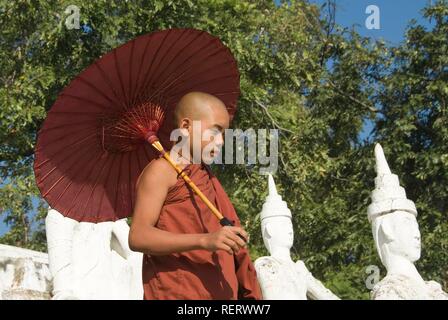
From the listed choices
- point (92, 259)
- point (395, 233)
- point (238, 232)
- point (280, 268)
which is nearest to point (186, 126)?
point (238, 232)

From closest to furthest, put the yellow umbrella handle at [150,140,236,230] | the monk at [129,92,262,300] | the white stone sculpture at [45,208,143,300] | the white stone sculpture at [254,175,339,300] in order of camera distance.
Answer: the monk at [129,92,262,300]
the yellow umbrella handle at [150,140,236,230]
the white stone sculpture at [254,175,339,300]
the white stone sculpture at [45,208,143,300]

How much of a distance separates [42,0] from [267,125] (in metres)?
3.22

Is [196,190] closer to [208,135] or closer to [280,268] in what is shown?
[208,135]

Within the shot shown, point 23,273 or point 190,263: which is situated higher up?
point 23,273

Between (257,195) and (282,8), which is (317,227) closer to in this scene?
(257,195)

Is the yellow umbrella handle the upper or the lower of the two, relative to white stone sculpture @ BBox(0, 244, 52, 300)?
lower

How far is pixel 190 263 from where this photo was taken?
127 inches

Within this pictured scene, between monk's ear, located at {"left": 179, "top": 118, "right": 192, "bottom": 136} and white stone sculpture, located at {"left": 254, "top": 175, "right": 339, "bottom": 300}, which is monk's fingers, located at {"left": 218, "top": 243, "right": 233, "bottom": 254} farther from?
white stone sculpture, located at {"left": 254, "top": 175, "right": 339, "bottom": 300}

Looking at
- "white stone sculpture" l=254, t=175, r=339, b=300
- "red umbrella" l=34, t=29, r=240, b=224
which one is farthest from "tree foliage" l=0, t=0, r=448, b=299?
"red umbrella" l=34, t=29, r=240, b=224

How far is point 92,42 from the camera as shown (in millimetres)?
11172

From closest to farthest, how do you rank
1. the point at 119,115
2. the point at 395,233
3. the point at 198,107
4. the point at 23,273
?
the point at 198,107
the point at 119,115
the point at 395,233
the point at 23,273

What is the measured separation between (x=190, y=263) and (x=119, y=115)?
678 mm

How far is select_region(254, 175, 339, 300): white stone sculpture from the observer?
5.15m

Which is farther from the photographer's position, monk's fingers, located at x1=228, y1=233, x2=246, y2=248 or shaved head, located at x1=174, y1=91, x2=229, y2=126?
shaved head, located at x1=174, y1=91, x2=229, y2=126
